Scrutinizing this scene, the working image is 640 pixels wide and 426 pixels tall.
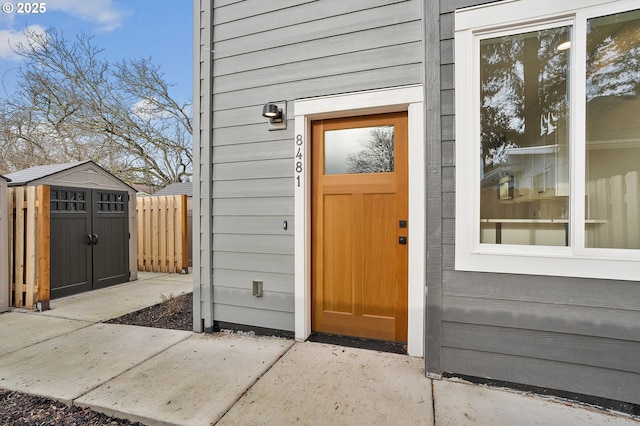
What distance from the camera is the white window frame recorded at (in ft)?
6.09

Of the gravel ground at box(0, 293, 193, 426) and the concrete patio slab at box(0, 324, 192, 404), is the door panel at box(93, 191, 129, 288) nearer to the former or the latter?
the concrete patio slab at box(0, 324, 192, 404)

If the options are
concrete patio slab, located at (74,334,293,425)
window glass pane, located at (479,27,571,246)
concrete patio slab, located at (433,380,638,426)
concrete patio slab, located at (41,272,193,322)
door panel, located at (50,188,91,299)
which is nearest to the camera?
concrete patio slab, located at (433,380,638,426)

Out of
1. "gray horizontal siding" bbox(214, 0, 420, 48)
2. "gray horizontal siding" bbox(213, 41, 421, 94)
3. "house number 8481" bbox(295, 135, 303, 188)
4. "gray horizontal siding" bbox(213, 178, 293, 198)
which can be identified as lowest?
"gray horizontal siding" bbox(213, 178, 293, 198)

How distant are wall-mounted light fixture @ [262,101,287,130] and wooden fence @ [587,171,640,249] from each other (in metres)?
2.32

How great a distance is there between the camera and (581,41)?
1.92 metres

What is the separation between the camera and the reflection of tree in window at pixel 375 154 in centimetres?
266

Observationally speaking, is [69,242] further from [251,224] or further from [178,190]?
[178,190]

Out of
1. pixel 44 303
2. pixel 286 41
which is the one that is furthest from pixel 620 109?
pixel 44 303

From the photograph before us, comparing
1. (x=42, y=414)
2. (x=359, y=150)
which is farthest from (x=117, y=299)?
(x=359, y=150)

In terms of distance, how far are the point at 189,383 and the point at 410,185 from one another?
84.8 inches

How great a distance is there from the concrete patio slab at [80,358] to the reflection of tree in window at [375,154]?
231 cm

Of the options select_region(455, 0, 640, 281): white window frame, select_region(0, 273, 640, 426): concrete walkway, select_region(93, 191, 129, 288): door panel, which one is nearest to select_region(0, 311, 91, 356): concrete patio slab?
select_region(0, 273, 640, 426): concrete walkway

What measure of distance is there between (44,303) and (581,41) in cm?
567

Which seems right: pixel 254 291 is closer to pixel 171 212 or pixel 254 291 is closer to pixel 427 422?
pixel 427 422
